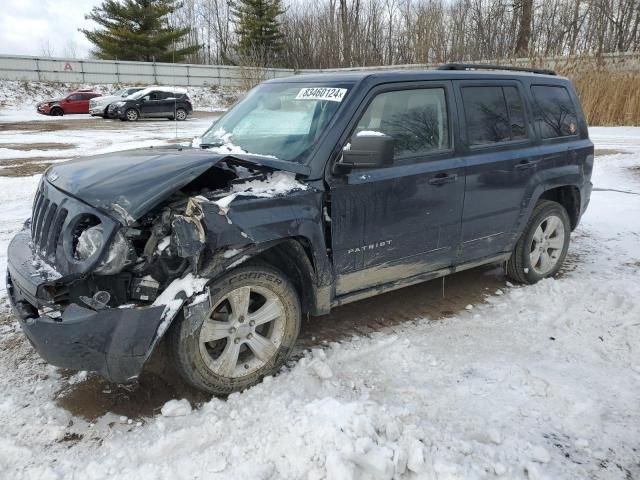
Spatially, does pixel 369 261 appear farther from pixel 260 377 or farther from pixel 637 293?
pixel 637 293

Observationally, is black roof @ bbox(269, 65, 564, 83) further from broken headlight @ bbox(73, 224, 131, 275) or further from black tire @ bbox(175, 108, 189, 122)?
black tire @ bbox(175, 108, 189, 122)

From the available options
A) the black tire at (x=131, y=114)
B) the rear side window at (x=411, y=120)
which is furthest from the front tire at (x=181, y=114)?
the rear side window at (x=411, y=120)

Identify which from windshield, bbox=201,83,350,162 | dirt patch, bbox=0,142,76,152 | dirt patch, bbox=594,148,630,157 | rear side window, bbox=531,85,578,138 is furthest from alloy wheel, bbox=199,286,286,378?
dirt patch, bbox=0,142,76,152

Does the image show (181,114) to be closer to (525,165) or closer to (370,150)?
(525,165)

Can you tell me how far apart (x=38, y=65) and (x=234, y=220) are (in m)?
42.2

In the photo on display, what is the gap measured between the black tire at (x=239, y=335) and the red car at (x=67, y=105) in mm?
31512

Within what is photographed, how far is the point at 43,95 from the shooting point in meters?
36.2

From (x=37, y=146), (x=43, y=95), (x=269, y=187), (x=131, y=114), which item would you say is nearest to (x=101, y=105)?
(x=131, y=114)

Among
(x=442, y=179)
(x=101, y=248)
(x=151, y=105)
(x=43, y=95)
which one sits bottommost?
(x=101, y=248)

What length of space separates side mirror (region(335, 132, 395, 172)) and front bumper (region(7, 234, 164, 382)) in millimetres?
1479

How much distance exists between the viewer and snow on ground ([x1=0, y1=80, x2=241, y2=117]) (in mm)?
32219

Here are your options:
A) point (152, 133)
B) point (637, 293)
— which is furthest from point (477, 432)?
point (152, 133)

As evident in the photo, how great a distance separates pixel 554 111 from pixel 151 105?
81.6 ft

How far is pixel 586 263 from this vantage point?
557 centimetres
